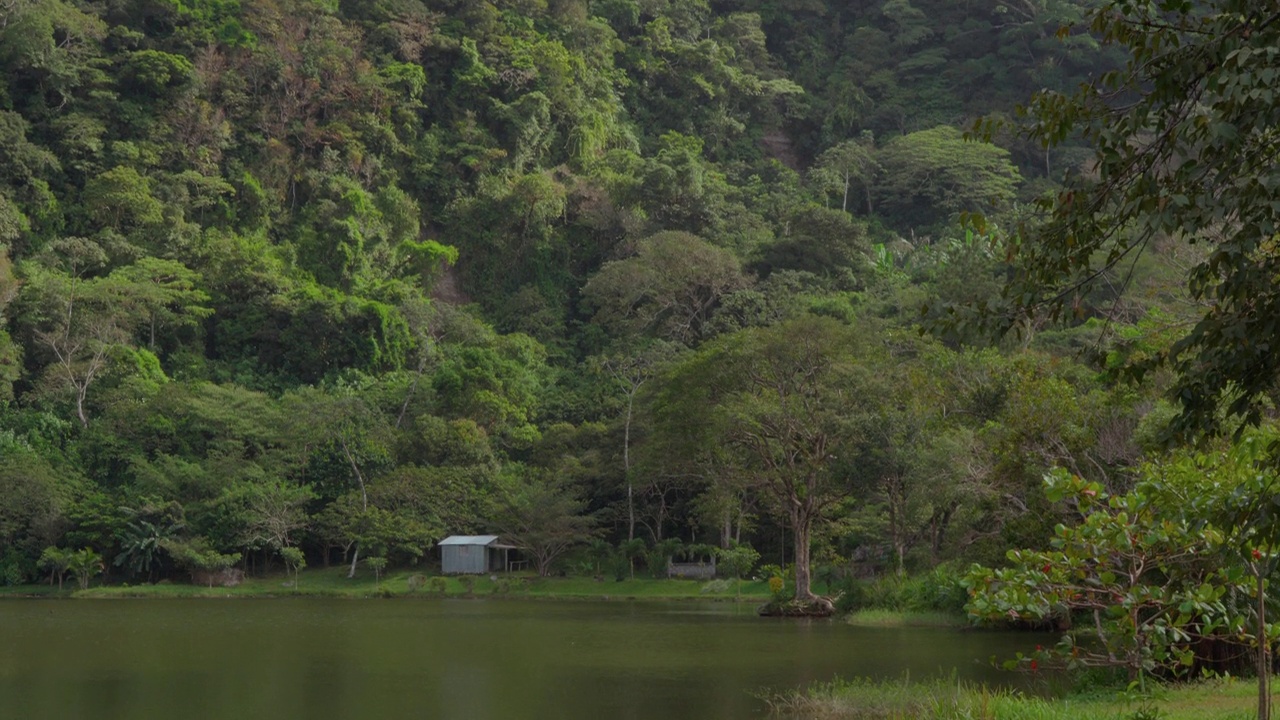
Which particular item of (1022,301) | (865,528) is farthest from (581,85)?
(1022,301)

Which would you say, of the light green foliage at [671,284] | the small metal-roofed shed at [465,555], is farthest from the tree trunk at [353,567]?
the light green foliage at [671,284]

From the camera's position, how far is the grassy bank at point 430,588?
37.5 meters

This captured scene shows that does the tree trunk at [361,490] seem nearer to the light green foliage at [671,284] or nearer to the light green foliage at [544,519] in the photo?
the light green foliage at [544,519]

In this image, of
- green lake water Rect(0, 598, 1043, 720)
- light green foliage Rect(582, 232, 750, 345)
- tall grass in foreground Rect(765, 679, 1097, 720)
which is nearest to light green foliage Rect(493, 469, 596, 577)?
green lake water Rect(0, 598, 1043, 720)

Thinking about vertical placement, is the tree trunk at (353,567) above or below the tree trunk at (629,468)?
below

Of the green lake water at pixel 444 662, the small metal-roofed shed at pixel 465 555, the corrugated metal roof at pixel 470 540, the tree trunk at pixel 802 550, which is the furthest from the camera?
the small metal-roofed shed at pixel 465 555

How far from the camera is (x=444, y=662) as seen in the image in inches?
814

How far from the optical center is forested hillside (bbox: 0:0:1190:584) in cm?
3173

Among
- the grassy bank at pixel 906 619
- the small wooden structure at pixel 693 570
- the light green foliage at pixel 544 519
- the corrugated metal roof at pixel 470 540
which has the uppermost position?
the light green foliage at pixel 544 519

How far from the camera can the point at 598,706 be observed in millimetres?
15922

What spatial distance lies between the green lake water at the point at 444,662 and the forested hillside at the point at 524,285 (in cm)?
352

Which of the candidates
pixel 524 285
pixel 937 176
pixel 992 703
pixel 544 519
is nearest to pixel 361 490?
pixel 544 519

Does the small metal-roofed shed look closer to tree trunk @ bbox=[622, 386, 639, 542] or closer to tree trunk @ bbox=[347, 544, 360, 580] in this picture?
tree trunk @ bbox=[347, 544, 360, 580]

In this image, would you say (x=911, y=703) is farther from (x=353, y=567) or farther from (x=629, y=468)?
(x=353, y=567)
